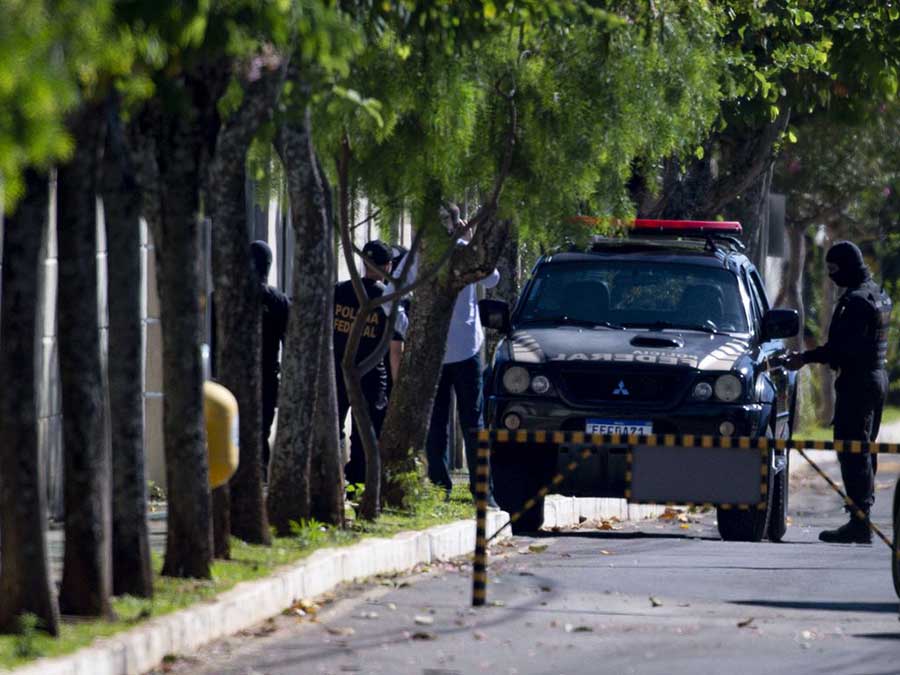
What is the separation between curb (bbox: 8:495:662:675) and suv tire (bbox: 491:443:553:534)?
0.23 m

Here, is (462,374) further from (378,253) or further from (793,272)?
(793,272)

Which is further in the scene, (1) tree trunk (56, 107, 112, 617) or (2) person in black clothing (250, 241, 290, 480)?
(2) person in black clothing (250, 241, 290, 480)

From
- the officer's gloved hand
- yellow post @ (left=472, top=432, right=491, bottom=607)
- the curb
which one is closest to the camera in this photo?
the curb

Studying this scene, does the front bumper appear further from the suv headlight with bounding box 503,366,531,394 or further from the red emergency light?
the red emergency light

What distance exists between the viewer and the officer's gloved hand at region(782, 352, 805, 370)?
15719 millimetres

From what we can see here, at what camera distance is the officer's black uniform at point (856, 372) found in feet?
50.9

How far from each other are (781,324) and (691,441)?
12.1 feet

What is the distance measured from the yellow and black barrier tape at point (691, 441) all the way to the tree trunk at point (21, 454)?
3.19 meters

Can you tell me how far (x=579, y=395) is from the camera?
14.5m

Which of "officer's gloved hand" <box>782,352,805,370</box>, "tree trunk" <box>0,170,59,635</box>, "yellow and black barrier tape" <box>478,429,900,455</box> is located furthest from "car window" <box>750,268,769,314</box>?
"tree trunk" <box>0,170,59,635</box>

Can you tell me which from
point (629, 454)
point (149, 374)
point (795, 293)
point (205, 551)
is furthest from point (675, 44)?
point (795, 293)

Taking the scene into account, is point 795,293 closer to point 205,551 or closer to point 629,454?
point 629,454

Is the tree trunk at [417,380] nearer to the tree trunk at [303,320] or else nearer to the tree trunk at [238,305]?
the tree trunk at [303,320]

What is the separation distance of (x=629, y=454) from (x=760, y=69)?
8330 millimetres
